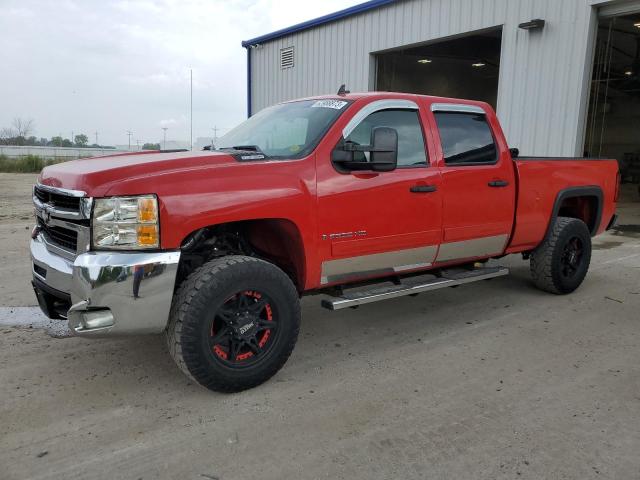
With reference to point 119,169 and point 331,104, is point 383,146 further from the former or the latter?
point 119,169

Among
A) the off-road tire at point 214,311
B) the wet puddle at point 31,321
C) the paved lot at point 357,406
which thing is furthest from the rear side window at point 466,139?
the wet puddle at point 31,321

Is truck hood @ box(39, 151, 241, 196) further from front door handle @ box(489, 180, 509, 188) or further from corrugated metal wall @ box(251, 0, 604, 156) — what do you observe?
corrugated metal wall @ box(251, 0, 604, 156)

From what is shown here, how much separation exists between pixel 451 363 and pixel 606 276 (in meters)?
3.75

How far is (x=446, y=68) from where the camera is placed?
71.8 feet

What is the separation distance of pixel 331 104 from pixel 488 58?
18.2 meters

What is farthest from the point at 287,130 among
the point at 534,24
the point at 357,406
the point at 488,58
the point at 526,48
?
the point at 488,58

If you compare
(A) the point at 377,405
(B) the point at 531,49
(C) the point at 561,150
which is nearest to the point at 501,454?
(A) the point at 377,405

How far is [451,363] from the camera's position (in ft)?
12.6

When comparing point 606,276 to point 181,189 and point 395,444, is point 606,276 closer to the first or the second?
point 395,444

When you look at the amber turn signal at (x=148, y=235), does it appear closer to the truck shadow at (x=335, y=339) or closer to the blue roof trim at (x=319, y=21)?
the truck shadow at (x=335, y=339)

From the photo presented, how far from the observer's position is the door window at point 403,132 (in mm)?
3955

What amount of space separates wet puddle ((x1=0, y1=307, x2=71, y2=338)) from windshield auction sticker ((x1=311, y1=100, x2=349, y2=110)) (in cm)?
273

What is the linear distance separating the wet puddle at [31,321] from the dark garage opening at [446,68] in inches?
476

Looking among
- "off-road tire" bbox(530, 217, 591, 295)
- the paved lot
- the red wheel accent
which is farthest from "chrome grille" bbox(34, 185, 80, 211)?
"off-road tire" bbox(530, 217, 591, 295)
